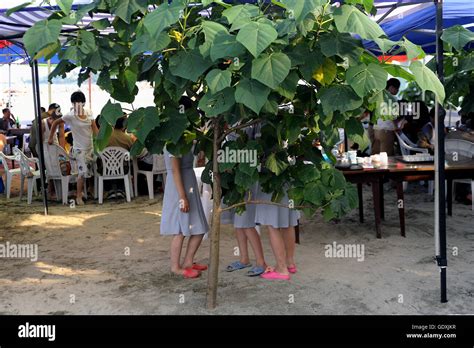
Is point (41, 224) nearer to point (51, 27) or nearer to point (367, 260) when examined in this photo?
point (367, 260)

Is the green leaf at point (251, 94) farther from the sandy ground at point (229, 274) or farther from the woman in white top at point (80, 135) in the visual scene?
the woman in white top at point (80, 135)

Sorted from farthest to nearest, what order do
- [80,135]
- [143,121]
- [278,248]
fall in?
[80,135] → [278,248] → [143,121]

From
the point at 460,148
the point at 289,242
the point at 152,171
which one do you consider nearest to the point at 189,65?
the point at 289,242

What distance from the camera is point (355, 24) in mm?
2680

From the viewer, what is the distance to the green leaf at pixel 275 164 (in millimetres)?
3506

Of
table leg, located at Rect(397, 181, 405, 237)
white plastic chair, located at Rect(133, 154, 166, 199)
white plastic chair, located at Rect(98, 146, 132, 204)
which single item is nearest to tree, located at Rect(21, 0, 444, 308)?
table leg, located at Rect(397, 181, 405, 237)

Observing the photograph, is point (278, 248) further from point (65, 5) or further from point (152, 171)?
point (152, 171)

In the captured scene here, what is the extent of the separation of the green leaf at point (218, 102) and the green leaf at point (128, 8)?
1.89 feet

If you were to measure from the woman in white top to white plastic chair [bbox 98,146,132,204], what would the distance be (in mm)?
210

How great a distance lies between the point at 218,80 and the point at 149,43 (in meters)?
0.41

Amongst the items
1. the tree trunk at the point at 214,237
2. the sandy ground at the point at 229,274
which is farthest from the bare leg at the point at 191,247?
the tree trunk at the point at 214,237

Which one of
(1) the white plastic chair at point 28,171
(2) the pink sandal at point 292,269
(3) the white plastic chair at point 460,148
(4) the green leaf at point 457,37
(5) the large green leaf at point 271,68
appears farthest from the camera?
(1) the white plastic chair at point 28,171

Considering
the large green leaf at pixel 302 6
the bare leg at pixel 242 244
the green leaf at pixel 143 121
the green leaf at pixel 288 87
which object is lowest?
the bare leg at pixel 242 244
